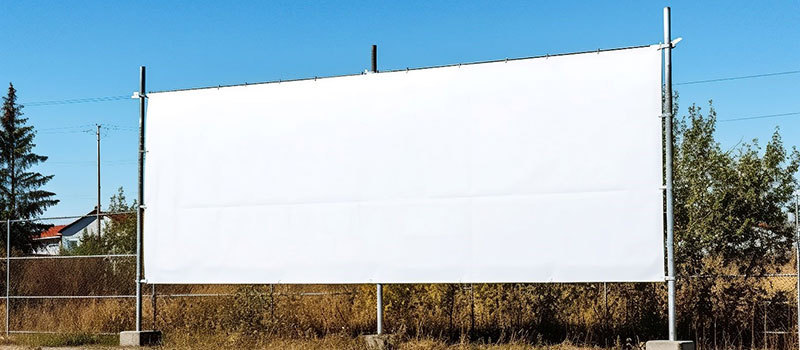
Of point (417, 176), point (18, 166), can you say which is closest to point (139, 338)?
point (417, 176)

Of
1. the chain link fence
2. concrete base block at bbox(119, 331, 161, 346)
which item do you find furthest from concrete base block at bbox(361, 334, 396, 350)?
concrete base block at bbox(119, 331, 161, 346)

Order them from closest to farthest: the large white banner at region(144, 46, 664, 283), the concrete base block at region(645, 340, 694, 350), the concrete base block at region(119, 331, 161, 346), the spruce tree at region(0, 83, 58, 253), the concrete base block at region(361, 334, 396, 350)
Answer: the concrete base block at region(645, 340, 694, 350)
the large white banner at region(144, 46, 664, 283)
the concrete base block at region(361, 334, 396, 350)
the concrete base block at region(119, 331, 161, 346)
the spruce tree at region(0, 83, 58, 253)

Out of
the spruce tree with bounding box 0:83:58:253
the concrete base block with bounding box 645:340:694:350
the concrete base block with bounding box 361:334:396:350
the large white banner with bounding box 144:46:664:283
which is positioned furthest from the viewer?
the spruce tree with bounding box 0:83:58:253

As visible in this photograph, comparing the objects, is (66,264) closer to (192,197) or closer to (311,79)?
(192,197)

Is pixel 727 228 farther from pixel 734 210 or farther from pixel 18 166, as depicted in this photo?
pixel 18 166

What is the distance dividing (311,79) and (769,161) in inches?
296

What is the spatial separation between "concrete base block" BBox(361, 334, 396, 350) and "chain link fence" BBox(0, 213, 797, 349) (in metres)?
0.62

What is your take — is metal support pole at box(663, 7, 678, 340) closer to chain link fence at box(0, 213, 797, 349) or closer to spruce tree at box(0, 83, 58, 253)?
chain link fence at box(0, 213, 797, 349)

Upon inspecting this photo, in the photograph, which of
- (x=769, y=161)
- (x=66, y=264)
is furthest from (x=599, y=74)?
(x=66, y=264)

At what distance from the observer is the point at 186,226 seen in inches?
590

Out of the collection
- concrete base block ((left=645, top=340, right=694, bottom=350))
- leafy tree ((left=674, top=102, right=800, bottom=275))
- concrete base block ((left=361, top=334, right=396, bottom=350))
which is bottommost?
concrete base block ((left=361, top=334, right=396, bottom=350))

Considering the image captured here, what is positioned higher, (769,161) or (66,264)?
(769,161)

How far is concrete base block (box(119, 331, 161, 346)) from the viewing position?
15.1 metres

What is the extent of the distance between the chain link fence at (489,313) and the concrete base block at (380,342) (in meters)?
0.62
